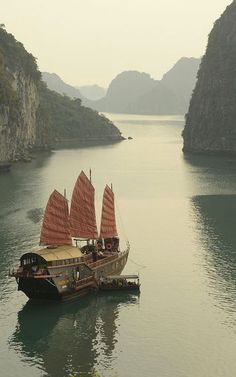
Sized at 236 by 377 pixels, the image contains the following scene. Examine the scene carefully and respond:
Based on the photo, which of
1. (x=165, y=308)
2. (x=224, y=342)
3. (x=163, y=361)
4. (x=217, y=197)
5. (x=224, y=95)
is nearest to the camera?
(x=163, y=361)

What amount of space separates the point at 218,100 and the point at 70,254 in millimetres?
144509

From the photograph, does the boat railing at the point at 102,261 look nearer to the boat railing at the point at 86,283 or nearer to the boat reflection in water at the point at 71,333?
the boat railing at the point at 86,283

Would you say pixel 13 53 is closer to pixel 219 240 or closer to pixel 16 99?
pixel 16 99

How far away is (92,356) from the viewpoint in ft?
128

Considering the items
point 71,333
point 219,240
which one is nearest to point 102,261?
point 71,333

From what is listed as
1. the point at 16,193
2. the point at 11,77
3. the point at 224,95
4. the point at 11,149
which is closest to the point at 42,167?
the point at 11,149

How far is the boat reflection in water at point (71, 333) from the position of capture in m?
38.2

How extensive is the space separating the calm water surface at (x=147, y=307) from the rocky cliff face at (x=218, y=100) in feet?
270

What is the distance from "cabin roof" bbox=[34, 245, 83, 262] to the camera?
1906 inches

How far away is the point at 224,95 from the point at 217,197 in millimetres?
92988

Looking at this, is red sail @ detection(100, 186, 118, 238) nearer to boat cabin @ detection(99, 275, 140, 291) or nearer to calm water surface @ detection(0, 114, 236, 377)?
calm water surface @ detection(0, 114, 236, 377)

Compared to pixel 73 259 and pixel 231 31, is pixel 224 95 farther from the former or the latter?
pixel 73 259

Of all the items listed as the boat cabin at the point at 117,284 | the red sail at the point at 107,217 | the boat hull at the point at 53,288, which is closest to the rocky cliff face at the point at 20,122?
the red sail at the point at 107,217

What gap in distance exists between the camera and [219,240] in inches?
2719
